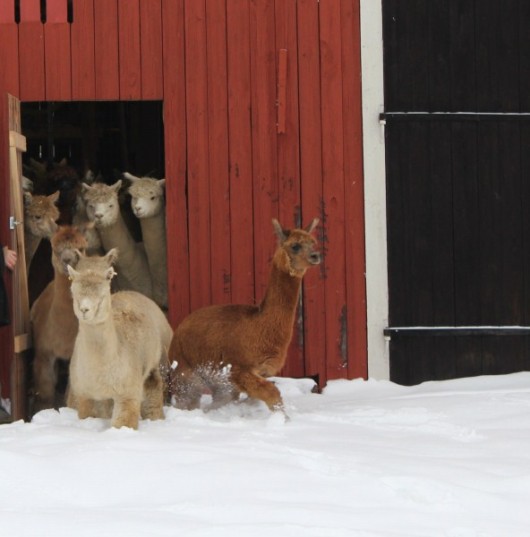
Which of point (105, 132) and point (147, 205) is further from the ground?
point (105, 132)

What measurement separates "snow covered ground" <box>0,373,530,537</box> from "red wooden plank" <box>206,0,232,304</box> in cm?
179

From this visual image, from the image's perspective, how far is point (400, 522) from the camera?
5.25m

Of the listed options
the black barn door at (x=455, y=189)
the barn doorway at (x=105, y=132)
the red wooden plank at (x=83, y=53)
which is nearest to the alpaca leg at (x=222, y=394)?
the black barn door at (x=455, y=189)

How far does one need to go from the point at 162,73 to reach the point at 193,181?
964 mm

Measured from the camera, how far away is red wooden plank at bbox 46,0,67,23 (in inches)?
376

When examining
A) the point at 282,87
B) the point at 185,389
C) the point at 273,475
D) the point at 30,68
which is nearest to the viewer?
the point at 273,475

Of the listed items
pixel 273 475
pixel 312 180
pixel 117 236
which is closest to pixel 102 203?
pixel 117 236

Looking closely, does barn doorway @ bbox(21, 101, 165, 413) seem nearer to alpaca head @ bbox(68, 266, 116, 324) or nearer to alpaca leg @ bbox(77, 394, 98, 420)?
alpaca leg @ bbox(77, 394, 98, 420)

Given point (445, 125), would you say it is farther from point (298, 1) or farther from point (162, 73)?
point (162, 73)

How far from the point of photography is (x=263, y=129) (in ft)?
31.9

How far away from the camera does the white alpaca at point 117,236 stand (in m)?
10.7

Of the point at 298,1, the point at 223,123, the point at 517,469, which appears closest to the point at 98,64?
the point at 223,123

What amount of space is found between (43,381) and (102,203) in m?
2.21

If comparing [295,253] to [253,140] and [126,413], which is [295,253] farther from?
[126,413]
